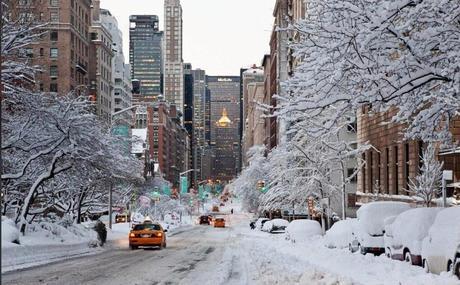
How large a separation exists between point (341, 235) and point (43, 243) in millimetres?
13131

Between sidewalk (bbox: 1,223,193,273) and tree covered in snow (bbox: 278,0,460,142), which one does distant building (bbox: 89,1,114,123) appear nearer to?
sidewalk (bbox: 1,223,193,273)

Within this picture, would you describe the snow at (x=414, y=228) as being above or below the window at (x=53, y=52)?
below

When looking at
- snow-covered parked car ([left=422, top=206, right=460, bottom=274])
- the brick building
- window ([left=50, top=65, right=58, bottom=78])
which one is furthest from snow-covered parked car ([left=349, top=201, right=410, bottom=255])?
window ([left=50, top=65, right=58, bottom=78])

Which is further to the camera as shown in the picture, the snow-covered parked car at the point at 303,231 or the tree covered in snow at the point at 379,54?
the snow-covered parked car at the point at 303,231

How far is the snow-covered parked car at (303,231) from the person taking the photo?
37041 mm

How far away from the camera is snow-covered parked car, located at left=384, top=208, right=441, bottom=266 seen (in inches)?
663

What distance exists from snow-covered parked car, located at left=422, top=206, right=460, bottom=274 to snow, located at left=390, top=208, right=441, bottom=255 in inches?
49.6

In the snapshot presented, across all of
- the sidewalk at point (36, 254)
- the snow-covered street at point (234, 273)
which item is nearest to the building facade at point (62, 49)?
the sidewalk at point (36, 254)

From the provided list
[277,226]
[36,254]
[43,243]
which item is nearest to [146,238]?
[43,243]

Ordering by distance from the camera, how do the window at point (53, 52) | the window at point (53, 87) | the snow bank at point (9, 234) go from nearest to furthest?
the snow bank at point (9, 234), the window at point (53, 87), the window at point (53, 52)

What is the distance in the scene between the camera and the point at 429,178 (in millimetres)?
34000

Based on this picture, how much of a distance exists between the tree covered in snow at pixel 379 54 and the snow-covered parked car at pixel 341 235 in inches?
564

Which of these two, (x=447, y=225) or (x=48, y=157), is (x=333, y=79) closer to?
(x=447, y=225)

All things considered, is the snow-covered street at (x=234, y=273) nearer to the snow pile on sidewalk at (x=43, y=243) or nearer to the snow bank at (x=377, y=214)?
the snow bank at (x=377, y=214)
